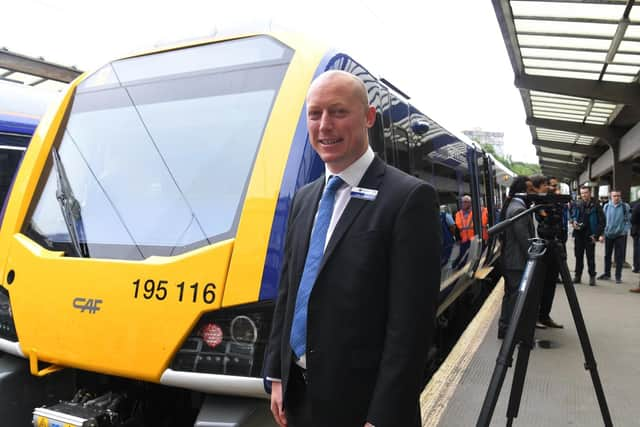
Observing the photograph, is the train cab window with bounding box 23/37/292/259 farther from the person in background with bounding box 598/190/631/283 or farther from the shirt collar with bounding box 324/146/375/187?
the person in background with bounding box 598/190/631/283

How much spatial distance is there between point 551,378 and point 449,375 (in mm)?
897

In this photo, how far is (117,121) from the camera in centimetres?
326

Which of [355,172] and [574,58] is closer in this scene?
[355,172]

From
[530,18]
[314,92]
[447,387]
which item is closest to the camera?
[314,92]

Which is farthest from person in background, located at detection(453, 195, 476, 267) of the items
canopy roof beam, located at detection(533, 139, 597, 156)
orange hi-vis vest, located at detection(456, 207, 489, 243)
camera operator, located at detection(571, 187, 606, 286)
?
canopy roof beam, located at detection(533, 139, 597, 156)

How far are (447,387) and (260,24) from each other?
2.99 m

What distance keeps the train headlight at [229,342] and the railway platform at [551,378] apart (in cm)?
166

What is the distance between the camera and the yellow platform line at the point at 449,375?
12.2ft

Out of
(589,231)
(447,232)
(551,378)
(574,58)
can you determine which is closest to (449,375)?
(551,378)

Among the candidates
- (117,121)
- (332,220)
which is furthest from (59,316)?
(332,220)

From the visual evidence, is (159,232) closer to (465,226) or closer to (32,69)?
(465,226)

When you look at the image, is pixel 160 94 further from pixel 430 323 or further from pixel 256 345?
pixel 430 323

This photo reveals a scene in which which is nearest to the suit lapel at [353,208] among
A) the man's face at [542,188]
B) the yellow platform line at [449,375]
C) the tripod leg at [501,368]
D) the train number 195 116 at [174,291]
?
the train number 195 116 at [174,291]

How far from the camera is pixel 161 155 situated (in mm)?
3012
